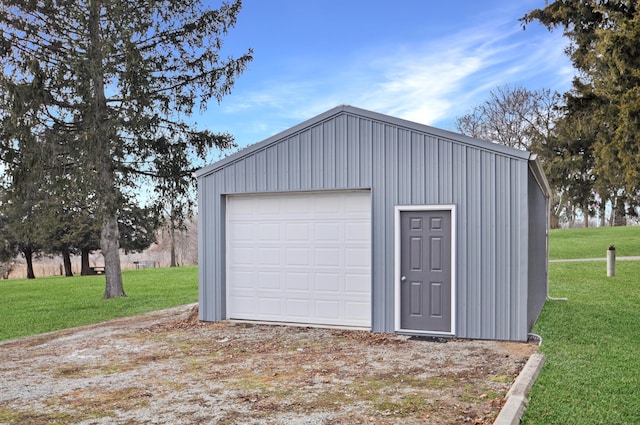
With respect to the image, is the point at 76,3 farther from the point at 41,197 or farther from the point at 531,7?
the point at 531,7

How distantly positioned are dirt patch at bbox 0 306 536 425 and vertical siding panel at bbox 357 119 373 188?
237 centimetres

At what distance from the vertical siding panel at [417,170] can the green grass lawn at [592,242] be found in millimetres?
17655

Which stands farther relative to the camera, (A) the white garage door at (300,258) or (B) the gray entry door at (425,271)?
(A) the white garage door at (300,258)

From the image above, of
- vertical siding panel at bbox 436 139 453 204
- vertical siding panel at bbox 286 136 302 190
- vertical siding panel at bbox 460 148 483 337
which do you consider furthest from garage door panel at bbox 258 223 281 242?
vertical siding panel at bbox 460 148 483 337

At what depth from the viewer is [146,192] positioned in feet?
53.9

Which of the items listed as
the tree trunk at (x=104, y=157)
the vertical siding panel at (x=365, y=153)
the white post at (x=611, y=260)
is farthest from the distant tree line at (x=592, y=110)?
the tree trunk at (x=104, y=157)

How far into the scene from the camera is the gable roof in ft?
26.1

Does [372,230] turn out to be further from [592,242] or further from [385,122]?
[592,242]

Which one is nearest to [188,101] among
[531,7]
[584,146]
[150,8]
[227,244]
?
[150,8]

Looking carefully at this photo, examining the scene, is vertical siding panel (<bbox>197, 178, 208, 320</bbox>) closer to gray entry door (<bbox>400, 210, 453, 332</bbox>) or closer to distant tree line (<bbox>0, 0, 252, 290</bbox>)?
gray entry door (<bbox>400, 210, 453, 332</bbox>)

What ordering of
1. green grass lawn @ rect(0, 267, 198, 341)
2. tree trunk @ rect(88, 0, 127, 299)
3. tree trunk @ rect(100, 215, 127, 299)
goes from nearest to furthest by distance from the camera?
green grass lawn @ rect(0, 267, 198, 341) → tree trunk @ rect(88, 0, 127, 299) → tree trunk @ rect(100, 215, 127, 299)

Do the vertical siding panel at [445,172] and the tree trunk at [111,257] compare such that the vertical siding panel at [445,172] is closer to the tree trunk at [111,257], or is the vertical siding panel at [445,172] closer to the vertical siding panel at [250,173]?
the vertical siding panel at [250,173]

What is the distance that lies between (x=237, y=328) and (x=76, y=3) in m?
11.2

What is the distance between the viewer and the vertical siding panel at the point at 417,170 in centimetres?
845
